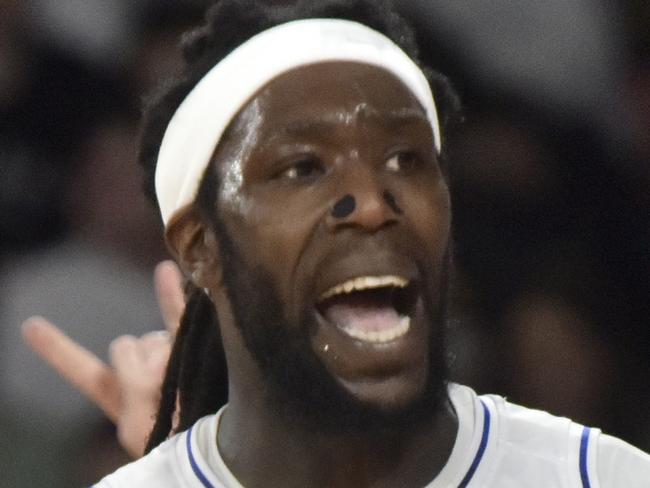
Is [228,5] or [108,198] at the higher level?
[228,5]

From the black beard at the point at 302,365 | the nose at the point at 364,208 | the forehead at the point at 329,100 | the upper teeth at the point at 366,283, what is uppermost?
the forehead at the point at 329,100

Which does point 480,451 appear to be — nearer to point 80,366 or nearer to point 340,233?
point 340,233

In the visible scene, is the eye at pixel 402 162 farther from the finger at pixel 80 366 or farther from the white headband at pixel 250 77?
the finger at pixel 80 366

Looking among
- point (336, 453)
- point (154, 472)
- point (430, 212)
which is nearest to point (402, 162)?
point (430, 212)

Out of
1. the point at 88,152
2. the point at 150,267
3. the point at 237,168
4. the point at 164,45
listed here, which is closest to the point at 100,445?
the point at 150,267

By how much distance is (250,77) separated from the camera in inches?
58.8

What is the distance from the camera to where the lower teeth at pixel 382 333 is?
4.54 ft

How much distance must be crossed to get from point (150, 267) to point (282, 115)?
89 centimetres

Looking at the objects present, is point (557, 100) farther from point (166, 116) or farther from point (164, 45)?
point (166, 116)

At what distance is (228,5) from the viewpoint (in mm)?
1583

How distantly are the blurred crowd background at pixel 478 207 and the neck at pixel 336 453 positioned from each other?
0.70 meters

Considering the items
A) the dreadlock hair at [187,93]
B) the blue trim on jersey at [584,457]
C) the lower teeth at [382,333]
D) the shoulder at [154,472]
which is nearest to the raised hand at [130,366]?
the dreadlock hair at [187,93]

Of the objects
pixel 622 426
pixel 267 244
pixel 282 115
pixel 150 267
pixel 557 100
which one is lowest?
pixel 622 426

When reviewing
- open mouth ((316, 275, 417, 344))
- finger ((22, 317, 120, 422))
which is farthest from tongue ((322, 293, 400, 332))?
finger ((22, 317, 120, 422))
